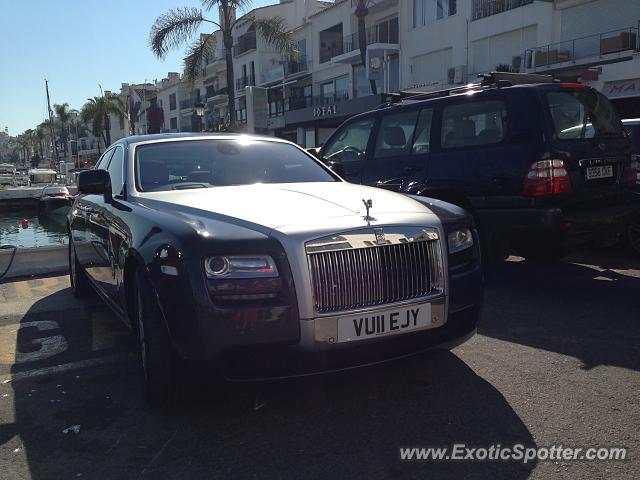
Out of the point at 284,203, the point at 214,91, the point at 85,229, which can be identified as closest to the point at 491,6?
the point at 85,229

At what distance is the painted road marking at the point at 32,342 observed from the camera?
4148 mm

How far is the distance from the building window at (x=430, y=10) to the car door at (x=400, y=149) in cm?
2149

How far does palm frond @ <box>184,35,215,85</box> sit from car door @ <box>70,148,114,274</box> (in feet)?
61.2

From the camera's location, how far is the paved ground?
8.27 ft

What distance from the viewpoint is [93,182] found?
159 inches

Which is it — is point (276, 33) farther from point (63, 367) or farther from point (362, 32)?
point (63, 367)

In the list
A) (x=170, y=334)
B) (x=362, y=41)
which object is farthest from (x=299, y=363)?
(x=362, y=41)

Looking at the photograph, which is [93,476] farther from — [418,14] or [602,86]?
[418,14]

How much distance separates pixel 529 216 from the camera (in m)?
4.95

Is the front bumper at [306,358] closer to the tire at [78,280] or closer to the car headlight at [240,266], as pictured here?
the car headlight at [240,266]

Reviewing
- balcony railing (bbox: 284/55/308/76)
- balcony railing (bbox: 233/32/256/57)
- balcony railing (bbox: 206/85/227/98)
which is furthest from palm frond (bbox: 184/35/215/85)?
balcony railing (bbox: 206/85/227/98)

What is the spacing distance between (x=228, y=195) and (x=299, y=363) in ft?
4.40

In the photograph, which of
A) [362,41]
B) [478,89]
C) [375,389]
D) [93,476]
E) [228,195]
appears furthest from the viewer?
[362,41]

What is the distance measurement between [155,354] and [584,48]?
21562 millimetres
